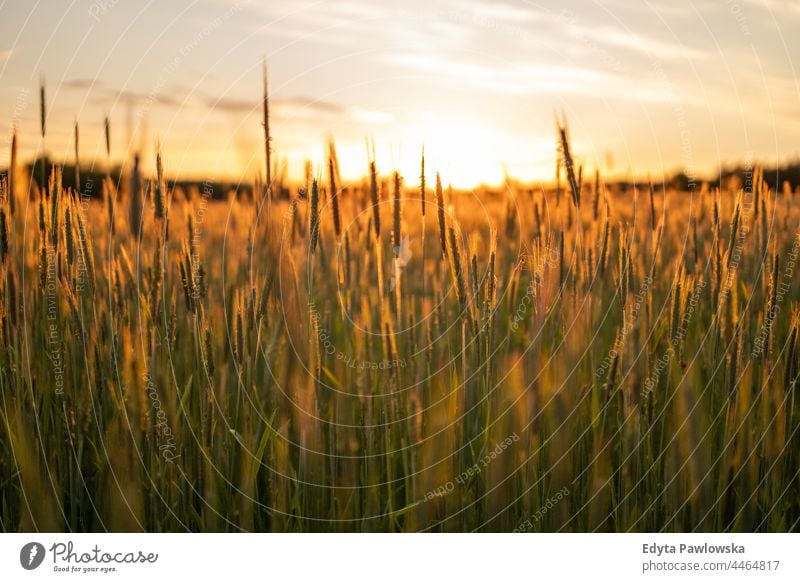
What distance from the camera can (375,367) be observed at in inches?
56.5

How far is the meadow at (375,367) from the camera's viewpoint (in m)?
1.42

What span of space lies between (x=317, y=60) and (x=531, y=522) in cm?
110

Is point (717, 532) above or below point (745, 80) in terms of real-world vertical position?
below

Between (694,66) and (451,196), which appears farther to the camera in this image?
(694,66)

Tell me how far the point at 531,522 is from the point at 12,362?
3.75 ft

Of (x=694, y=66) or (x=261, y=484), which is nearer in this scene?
(x=261, y=484)

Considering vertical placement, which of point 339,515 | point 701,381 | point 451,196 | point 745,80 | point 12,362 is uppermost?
point 745,80

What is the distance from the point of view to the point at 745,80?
5.30 ft

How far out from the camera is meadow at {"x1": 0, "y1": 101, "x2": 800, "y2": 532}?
1.42 meters

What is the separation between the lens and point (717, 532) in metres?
1.56
